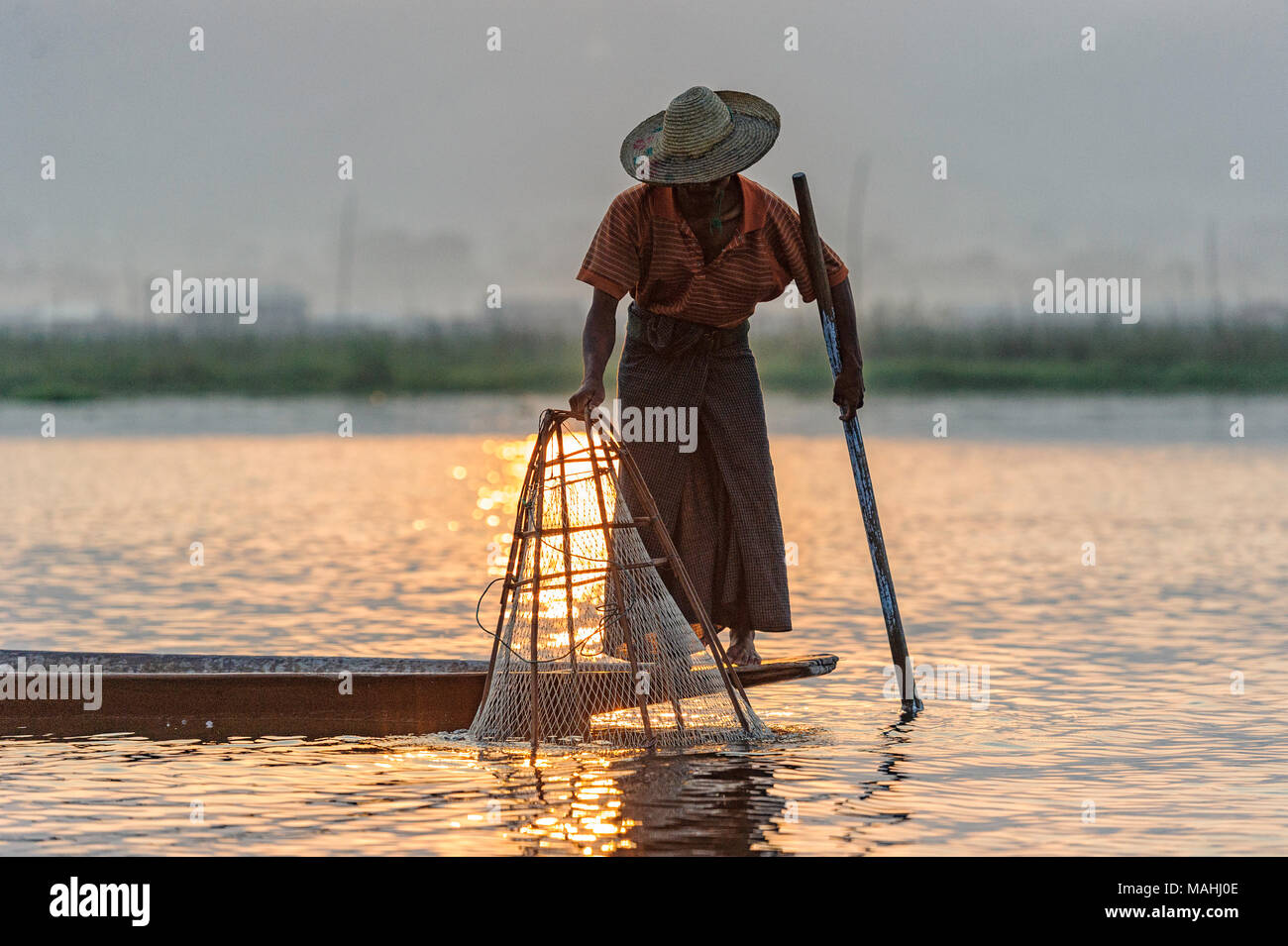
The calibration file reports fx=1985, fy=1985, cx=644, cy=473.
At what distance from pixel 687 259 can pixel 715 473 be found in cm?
80

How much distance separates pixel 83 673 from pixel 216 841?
1.55 metres

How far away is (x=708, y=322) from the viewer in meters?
6.69

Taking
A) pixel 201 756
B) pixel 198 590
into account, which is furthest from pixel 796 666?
pixel 198 590

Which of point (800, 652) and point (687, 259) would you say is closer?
point (687, 259)

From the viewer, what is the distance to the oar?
6602mm

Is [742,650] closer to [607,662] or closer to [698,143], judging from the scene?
[607,662]

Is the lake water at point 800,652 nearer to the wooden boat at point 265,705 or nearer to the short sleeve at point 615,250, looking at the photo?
the wooden boat at point 265,705

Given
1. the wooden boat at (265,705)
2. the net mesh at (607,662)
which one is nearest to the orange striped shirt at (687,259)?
the net mesh at (607,662)

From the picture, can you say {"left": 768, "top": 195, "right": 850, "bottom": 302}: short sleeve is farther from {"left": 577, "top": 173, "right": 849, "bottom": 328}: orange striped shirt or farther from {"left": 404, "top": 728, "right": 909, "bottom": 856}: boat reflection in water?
{"left": 404, "top": 728, "right": 909, "bottom": 856}: boat reflection in water

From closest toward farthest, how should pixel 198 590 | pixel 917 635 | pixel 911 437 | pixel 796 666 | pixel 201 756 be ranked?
pixel 201 756
pixel 796 666
pixel 917 635
pixel 198 590
pixel 911 437

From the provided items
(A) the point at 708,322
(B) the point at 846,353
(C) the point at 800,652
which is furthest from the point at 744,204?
(C) the point at 800,652

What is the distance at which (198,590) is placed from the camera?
35.1ft
